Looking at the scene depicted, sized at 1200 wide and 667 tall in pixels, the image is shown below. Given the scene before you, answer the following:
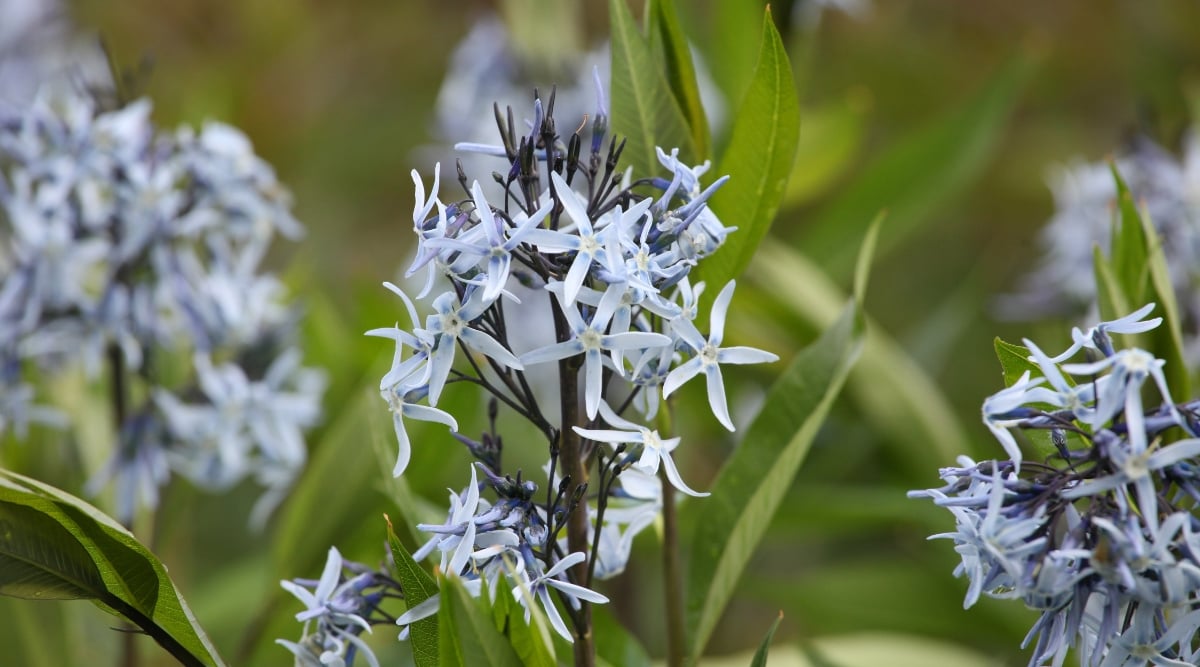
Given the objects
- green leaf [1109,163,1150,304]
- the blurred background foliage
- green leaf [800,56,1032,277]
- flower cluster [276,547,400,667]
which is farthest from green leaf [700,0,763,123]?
flower cluster [276,547,400,667]

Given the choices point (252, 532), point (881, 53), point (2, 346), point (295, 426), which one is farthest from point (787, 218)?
point (2, 346)

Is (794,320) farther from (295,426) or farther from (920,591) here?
(295,426)

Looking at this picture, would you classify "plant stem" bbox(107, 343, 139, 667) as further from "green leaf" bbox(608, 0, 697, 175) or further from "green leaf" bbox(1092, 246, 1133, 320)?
"green leaf" bbox(1092, 246, 1133, 320)

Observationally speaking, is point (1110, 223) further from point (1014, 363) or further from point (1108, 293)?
point (1014, 363)

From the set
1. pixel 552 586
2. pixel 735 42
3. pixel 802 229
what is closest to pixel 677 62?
pixel 552 586

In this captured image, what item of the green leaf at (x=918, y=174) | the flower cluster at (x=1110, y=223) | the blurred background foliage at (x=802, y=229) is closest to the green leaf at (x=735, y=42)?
the blurred background foliage at (x=802, y=229)

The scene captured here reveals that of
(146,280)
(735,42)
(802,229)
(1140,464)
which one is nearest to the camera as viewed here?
(1140,464)

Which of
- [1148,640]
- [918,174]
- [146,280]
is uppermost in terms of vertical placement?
[918,174]

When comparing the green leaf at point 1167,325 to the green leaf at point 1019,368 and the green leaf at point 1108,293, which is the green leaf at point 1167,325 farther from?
the green leaf at point 1019,368

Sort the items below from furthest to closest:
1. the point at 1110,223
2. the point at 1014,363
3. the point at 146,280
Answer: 1. the point at 1110,223
2. the point at 146,280
3. the point at 1014,363
